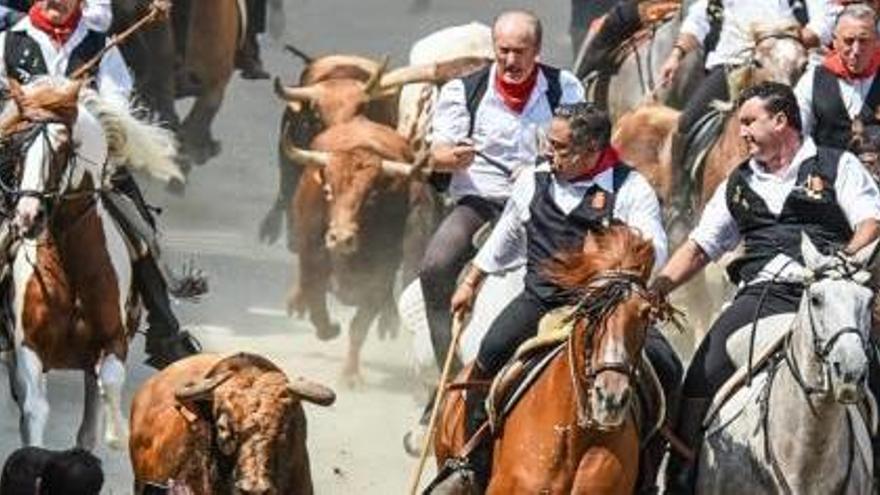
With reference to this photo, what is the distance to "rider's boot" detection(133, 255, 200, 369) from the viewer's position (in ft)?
61.0

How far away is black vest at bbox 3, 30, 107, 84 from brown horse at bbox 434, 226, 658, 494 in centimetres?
460

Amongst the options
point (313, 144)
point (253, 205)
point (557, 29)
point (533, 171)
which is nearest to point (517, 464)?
point (533, 171)

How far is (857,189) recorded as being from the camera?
49.1 ft

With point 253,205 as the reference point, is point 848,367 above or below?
above

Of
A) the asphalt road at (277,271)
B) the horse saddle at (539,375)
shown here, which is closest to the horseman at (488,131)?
the asphalt road at (277,271)

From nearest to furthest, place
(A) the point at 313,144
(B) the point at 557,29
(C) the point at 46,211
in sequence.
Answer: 1. (C) the point at 46,211
2. (A) the point at 313,144
3. (B) the point at 557,29

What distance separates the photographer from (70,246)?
17.8 m

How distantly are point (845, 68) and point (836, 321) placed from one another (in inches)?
181

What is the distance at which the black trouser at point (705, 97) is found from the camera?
22203 millimetres

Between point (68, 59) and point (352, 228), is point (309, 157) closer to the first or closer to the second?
point (352, 228)

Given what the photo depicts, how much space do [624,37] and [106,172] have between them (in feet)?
25.1

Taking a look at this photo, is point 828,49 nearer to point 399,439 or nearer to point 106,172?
point 399,439

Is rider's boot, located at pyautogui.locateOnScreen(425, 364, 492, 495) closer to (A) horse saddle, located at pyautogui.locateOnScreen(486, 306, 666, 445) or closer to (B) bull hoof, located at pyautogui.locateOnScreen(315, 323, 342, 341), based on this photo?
(A) horse saddle, located at pyautogui.locateOnScreen(486, 306, 666, 445)

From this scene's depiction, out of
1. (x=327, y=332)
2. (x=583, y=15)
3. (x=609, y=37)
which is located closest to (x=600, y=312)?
(x=327, y=332)
